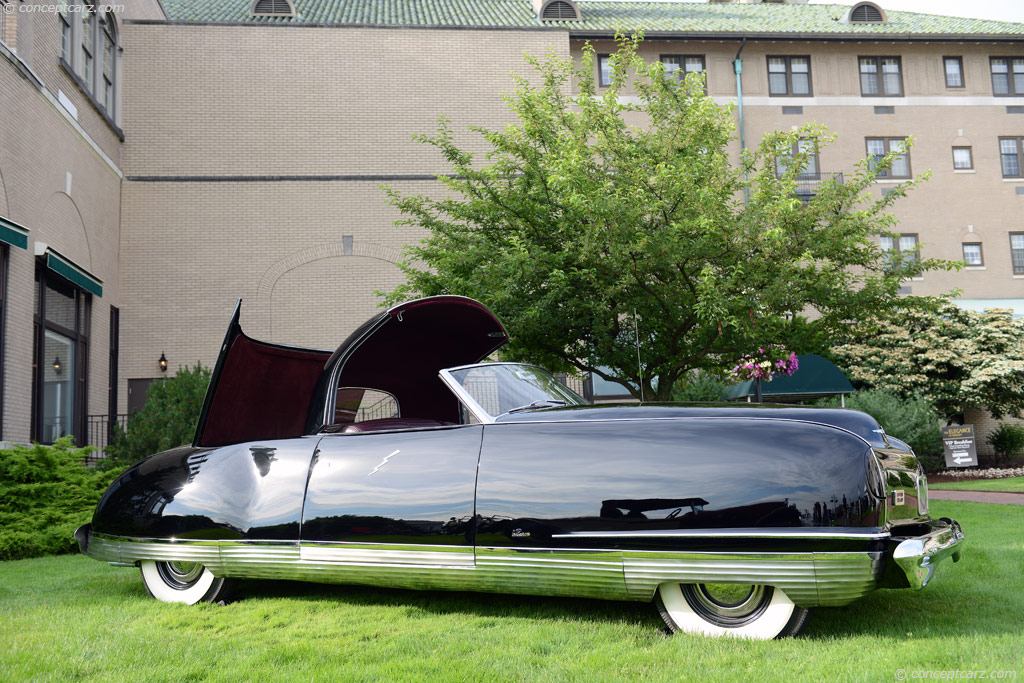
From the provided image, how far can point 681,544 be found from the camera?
3.69m

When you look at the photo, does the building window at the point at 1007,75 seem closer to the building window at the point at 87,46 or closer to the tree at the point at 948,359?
the tree at the point at 948,359

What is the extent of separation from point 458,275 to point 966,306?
70.7 feet

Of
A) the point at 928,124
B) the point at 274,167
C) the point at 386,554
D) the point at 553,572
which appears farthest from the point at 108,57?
the point at 928,124

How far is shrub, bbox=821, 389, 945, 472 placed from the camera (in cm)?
2019

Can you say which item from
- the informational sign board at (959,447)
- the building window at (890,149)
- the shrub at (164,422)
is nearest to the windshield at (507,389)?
the shrub at (164,422)

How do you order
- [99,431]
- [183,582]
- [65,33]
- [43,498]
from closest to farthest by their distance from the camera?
[183,582] < [43,498] < [65,33] < [99,431]

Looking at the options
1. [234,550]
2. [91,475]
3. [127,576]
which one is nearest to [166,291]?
[91,475]

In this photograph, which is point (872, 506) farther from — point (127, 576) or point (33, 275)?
point (33, 275)

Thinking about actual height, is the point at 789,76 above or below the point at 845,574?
above

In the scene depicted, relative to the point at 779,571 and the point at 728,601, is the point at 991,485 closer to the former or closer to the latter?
the point at 728,601

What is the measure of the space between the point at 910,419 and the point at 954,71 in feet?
48.7

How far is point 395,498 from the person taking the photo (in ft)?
14.2

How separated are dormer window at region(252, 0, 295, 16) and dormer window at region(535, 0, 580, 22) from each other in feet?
25.0

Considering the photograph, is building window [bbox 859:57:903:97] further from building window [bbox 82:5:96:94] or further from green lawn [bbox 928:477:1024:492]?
building window [bbox 82:5:96:94]
